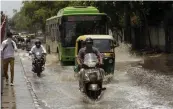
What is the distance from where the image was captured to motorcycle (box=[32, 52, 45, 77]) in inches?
722

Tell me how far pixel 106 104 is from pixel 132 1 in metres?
19.7

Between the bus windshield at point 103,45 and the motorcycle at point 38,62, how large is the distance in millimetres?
3185

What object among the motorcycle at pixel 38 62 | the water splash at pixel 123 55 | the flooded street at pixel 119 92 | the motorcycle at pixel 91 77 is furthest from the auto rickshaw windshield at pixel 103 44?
the water splash at pixel 123 55

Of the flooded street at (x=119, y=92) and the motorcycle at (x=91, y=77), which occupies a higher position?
the motorcycle at (x=91, y=77)

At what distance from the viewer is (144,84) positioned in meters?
14.3

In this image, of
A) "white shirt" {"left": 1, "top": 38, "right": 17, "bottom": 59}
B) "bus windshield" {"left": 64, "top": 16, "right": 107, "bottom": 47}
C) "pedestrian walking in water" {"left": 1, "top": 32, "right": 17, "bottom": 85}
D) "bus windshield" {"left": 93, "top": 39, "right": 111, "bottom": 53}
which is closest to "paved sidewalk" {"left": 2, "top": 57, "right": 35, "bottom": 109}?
"pedestrian walking in water" {"left": 1, "top": 32, "right": 17, "bottom": 85}

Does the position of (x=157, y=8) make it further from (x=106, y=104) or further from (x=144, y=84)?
(x=106, y=104)

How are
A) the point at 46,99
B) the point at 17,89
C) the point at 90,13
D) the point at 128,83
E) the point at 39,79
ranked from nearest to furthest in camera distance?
the point at 46,99, the point at 17,89, the point at 128,83, the point at 39,79, the point at 90,13

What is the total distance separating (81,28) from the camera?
72.1ft

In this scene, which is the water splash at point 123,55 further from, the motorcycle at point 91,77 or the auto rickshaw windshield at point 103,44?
the motorcycle at point 91,77

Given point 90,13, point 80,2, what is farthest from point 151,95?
point 80,2

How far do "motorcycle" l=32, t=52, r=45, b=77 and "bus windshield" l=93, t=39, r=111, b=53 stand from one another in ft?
10.4

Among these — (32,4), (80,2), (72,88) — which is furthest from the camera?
(32,4)

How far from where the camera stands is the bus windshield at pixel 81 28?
21.8m
